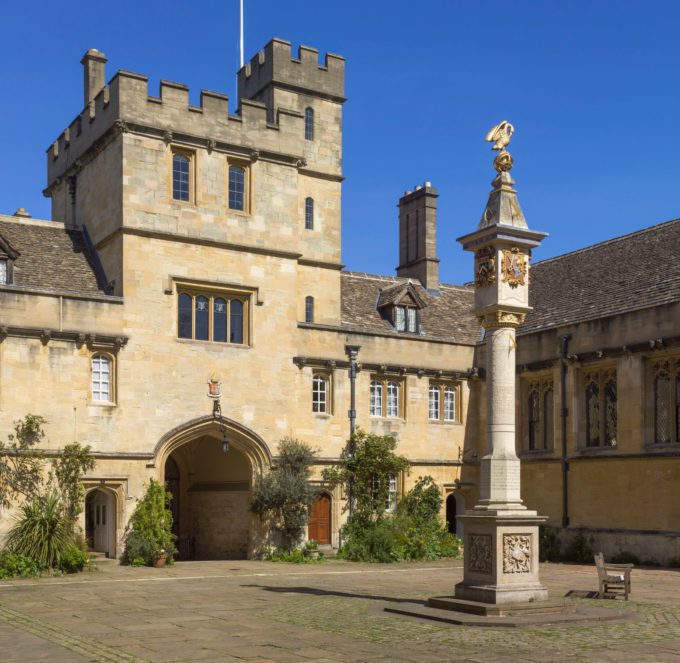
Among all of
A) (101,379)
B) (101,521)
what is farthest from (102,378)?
(101,521)

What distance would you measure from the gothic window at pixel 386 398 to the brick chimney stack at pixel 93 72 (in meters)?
11.5

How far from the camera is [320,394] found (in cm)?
2784

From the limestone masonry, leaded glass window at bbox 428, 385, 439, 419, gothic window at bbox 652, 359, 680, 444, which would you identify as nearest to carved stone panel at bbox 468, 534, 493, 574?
the limestone masonry

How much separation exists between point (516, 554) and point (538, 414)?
14.7 m

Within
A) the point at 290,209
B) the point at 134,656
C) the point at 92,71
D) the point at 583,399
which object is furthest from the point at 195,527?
the point at 134,656

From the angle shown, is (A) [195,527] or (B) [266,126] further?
(A) [195,527]

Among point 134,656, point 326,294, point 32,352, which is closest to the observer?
point 134,656

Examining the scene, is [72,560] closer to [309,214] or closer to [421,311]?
[309,214]

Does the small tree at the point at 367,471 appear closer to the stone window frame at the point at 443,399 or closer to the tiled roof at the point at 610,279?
the stone window frame at the point at 443,399

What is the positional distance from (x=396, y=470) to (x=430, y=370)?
133 inches

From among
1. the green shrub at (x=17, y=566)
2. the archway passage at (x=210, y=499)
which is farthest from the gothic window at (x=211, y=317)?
the green shrub at (x=17, y=566)

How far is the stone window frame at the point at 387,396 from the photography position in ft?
94.2

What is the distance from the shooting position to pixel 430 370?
29562 millimetres

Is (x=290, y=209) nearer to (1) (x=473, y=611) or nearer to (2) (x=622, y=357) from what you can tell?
(2) (x=622, y=357)
